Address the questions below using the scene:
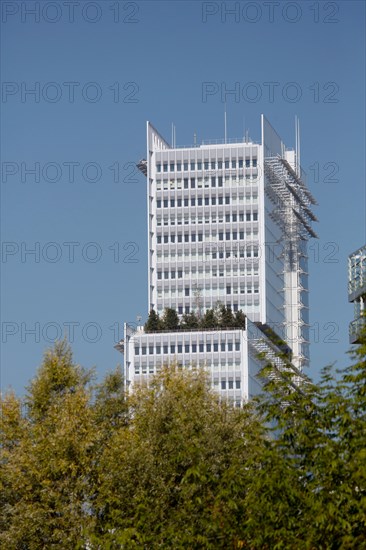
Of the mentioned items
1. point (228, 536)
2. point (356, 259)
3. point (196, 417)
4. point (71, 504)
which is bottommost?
point (228, 536)

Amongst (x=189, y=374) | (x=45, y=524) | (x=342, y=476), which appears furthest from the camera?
(x=189, y=374)

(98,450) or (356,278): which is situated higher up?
(356,278)

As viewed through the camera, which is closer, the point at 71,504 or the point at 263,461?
the point at 263,461

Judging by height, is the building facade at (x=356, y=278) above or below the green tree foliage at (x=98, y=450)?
above

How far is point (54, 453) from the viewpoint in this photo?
222 feet

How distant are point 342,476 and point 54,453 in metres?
38.2

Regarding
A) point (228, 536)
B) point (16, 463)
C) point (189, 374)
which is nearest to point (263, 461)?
point (228, 536)

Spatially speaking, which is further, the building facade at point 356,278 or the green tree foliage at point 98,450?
the green tree foliage at point 98,450

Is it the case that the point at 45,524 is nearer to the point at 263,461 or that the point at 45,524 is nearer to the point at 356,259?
the point at 356,259

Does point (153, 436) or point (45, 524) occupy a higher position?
point (153, 436)

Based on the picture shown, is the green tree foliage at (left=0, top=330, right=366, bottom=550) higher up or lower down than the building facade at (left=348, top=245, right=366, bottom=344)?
lower down

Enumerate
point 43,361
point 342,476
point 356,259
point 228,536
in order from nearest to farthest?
point 342,476 → point 228,536 → point 356,259 → point 43,361

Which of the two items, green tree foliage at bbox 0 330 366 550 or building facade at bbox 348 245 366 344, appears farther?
green tree foliage at bbox 0 330 366 550

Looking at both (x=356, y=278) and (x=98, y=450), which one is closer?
(x=356, y=278)
